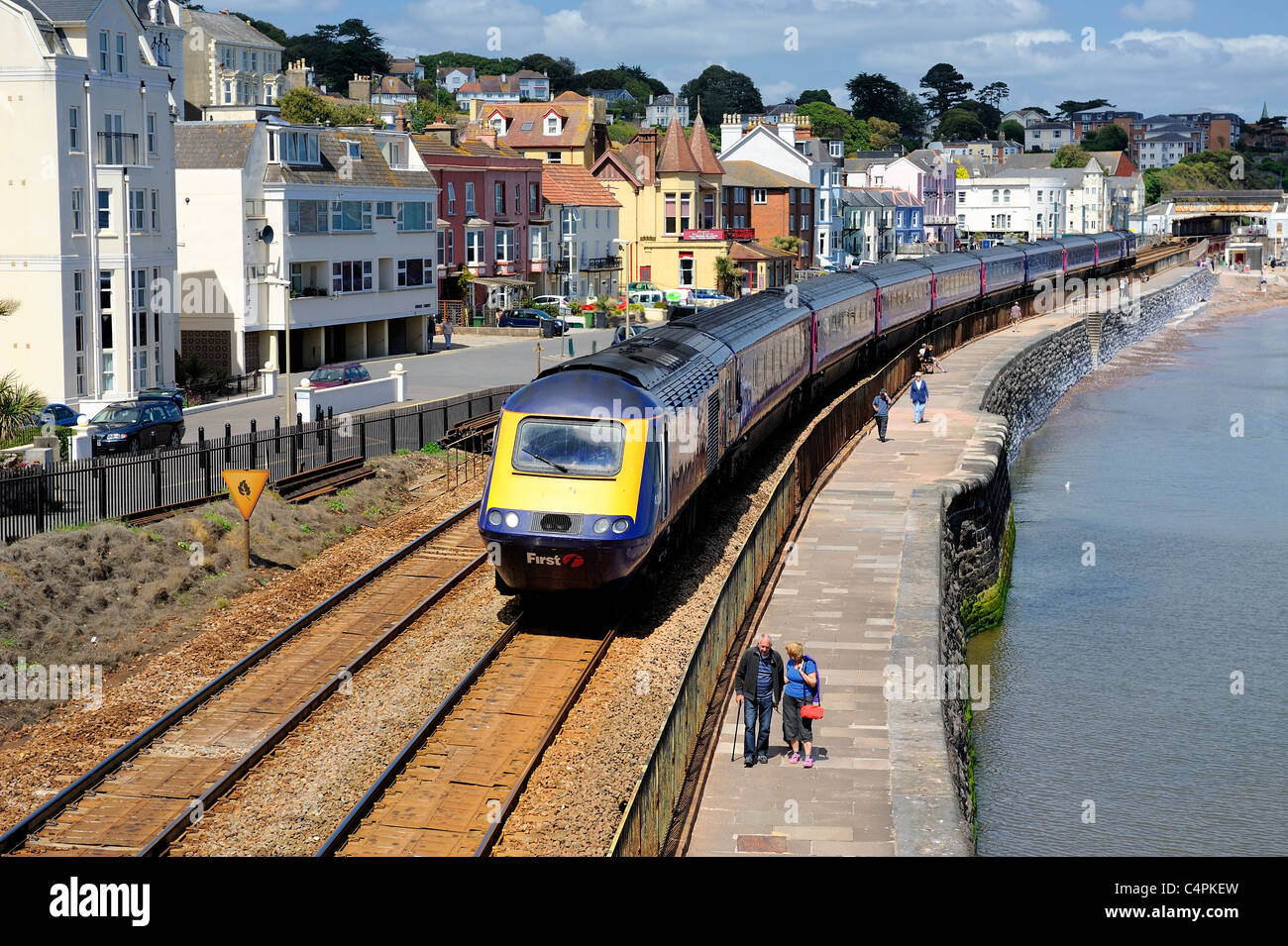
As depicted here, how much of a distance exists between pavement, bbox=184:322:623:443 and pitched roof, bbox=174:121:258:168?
7.08 m

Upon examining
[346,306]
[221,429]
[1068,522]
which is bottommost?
[1068,522]

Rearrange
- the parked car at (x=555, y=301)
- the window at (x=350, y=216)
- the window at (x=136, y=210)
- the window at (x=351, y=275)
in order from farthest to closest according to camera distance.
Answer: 1. the parked car at (x=555, y=301)
2. the window at (x=351, y=275)
3. the window at (x=350, y=216)
4. the window at (x=136, y=210)

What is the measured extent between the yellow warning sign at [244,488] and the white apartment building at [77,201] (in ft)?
51.3

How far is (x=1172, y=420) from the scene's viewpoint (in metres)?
→ 59.1

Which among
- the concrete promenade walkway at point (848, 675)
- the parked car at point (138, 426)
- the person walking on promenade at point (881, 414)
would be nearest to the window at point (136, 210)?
the parked car at point (138, 426)

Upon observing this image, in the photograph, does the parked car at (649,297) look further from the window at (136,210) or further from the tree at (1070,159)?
the tree at (1070,159)

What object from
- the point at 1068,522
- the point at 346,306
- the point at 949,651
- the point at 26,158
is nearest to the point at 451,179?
the point at 346,306

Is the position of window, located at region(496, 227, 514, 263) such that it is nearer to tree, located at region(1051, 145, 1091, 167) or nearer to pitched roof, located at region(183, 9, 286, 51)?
pitched roof, located at region(183, 9, 286, 51)

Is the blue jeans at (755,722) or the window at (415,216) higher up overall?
the window at (415,216)

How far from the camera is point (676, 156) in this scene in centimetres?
8381

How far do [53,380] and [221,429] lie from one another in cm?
603

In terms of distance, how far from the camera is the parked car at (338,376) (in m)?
38.7

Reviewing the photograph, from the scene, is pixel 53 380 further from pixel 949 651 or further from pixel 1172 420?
pixel 1172 420

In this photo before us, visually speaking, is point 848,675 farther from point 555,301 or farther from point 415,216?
point 555,301
